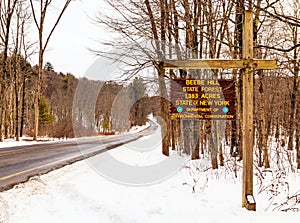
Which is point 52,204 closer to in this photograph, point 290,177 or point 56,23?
point 290,177

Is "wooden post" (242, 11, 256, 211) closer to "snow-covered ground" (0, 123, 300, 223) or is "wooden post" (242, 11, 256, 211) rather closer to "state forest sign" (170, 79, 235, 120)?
"snow-covered ground" (0, 123, 300, 223)

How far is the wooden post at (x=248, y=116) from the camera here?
5.13m

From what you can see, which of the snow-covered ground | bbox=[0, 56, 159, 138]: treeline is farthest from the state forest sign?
bbox=[0, 56, 159, 138]: treeline

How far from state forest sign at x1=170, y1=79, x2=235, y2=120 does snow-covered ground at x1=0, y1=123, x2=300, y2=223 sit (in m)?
1.66

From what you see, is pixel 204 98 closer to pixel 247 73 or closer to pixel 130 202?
pixel 247 73

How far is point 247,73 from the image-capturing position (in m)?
5.18

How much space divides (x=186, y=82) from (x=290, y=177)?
4.51 metres

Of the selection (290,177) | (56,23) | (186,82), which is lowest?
(290,177)

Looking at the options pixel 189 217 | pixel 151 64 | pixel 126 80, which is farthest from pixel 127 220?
pixel 151 64

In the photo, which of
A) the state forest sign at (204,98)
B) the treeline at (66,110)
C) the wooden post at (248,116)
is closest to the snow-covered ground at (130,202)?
the wooden post at (248,116)

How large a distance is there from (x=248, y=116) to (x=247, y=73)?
2.44ft

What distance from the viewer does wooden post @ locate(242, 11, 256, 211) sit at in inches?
202

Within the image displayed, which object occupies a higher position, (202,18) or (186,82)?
(202,18)

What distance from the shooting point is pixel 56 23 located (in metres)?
22.0
